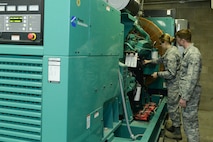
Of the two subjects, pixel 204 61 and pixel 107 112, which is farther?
pixel 204 61

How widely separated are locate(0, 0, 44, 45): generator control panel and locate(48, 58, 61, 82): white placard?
0.42ft

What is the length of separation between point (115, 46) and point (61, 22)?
3.10ft

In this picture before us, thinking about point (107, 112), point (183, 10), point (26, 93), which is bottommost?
point (107, 112)

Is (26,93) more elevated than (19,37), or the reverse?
(19,37)

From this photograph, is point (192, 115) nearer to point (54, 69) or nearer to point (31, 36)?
point (54, 69)

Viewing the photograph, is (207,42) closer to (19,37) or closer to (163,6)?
(163,6)

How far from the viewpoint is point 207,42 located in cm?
671

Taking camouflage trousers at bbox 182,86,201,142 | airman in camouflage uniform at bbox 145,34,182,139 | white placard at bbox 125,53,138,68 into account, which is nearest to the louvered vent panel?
white placard at bbox 125,53,138,68

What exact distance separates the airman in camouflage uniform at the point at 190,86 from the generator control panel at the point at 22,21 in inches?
86.0

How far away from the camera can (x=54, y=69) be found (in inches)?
47.5

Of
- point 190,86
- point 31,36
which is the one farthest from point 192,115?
point 31,36

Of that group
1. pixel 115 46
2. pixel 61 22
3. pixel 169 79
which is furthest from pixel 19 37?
pixel 169 79

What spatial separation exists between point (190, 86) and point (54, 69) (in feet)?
7.02

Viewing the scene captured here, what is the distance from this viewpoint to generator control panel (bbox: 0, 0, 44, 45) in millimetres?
1239
